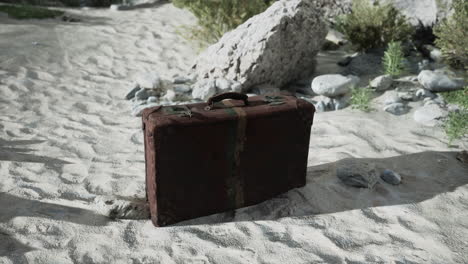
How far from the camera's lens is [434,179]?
11.1 ft

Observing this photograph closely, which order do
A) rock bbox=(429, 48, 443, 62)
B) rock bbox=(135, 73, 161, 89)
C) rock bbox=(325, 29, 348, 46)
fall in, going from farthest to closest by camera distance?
1. rock bbox=(325, 29, 348, 46)
2. rock bbox=(429, 48, 443, 62)
3. rock bbox=(135, 73, 161, 89)

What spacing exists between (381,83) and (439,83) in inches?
25.9

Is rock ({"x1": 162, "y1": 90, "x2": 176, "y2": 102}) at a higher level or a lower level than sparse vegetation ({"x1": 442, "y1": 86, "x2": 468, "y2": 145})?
lower

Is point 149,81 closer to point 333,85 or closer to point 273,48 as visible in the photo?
point 273,48

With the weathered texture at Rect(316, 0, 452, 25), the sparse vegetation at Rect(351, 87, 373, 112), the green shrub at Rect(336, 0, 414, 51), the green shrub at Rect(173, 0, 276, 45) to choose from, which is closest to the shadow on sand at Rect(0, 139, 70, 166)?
the sparse vegetation at Rect(351, 87, 373, 112)

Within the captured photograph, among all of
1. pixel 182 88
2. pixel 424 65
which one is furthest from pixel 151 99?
pixel 424 65

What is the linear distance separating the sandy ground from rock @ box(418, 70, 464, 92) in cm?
80

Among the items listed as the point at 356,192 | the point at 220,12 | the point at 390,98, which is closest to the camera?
the point at 356,192

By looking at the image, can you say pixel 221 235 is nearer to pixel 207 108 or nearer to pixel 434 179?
pixel 207 108

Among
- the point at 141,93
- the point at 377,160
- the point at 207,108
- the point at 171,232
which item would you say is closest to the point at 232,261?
the point at 171,232

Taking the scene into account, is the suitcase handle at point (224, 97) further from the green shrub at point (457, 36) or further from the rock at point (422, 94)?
the green shrub at point (457, 36)

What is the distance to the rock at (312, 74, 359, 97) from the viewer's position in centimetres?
508

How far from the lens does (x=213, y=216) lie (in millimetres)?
2906

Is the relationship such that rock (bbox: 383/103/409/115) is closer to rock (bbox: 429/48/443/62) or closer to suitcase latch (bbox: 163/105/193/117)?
rock (bbox: 429/48/443/62)
